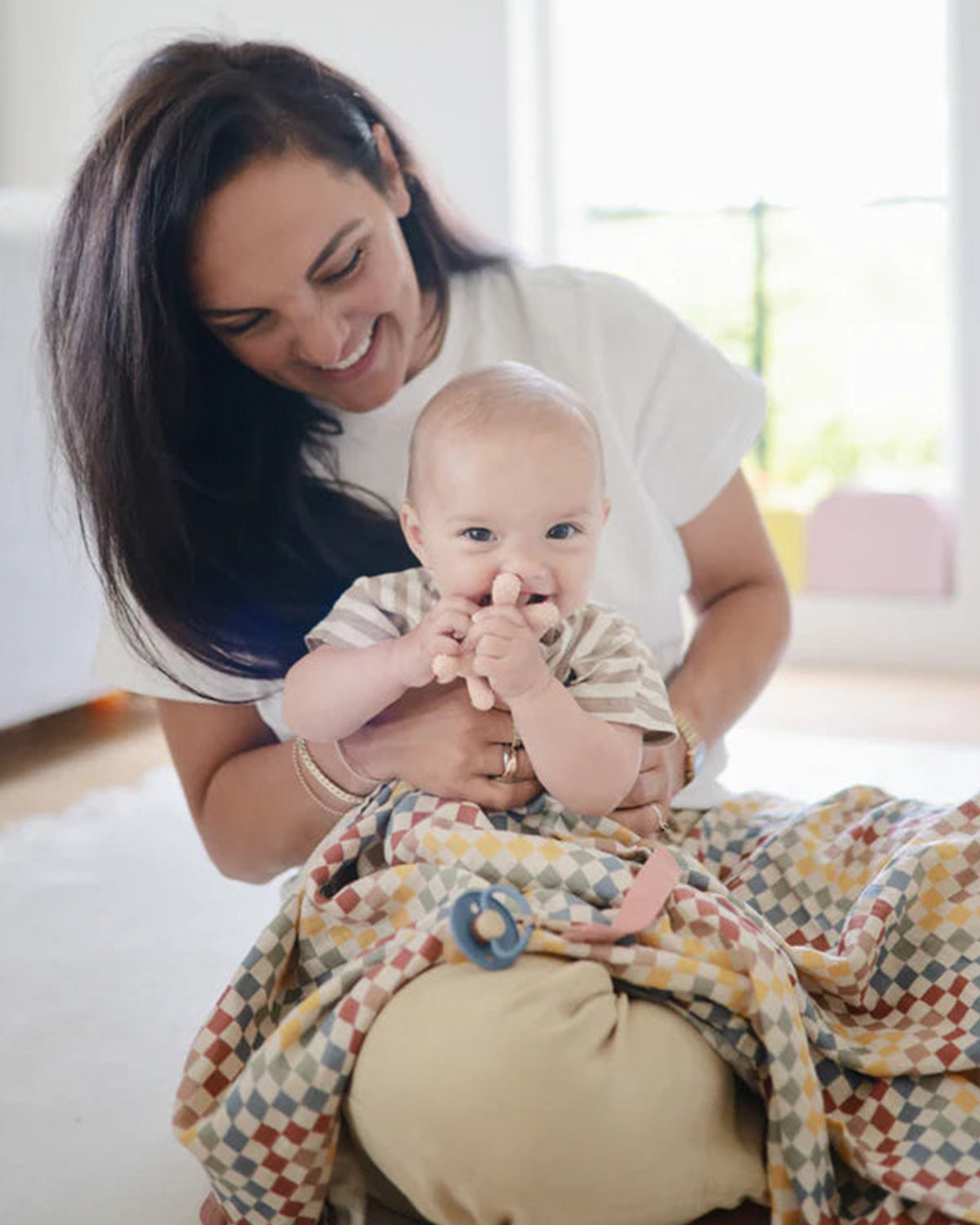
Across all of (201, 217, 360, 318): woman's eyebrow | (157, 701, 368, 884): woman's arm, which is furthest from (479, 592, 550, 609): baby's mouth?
(201, 217, 360, 318): woman's eyebrow

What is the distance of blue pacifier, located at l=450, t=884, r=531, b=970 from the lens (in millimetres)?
945

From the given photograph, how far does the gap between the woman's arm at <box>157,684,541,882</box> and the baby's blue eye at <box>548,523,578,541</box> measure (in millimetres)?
138

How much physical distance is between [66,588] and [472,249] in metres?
1.11

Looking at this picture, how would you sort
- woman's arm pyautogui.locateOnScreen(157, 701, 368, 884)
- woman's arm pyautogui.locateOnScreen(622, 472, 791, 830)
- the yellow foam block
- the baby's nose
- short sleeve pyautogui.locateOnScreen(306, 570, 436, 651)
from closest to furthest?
the baby's nose
short sleeve pyautogui.locateOnScreen(306, 570, 436, 651)
woman's arm pyautogui.locateOnScreen(157, 701, 368, 884)
woman's arm pyautogui.locateOnScreen(622, 472, 791, 830)
the yellow foam block

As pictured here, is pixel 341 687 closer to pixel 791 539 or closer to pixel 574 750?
pixel 574 750

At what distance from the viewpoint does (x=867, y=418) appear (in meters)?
3.16

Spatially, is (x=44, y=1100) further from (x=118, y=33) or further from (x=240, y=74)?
(x=118, y=33)

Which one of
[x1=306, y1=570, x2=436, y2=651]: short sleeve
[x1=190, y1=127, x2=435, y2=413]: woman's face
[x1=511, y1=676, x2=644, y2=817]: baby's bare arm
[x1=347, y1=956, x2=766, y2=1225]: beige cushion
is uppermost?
[x1=190, y1=127, x2=435, y2=413]: woman's face

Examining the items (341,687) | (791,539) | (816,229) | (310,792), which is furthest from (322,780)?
(816,229)

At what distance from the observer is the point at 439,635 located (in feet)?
3.31

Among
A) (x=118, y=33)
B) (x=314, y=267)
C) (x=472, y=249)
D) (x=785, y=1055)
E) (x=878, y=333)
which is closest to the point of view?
(x=785, y=1055)

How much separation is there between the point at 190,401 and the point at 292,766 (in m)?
0.29

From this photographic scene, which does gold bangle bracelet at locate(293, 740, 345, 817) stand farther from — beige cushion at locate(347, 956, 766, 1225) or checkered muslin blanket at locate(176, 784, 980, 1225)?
beige cushion at locate(347, 956, 766, 1225)

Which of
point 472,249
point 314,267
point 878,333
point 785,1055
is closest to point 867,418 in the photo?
point 878,333
